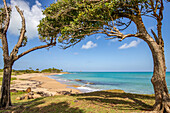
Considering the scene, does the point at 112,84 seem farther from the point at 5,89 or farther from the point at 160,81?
the point at 5,89

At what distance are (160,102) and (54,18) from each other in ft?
28.8

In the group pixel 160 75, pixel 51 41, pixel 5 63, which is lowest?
pixel 160 75

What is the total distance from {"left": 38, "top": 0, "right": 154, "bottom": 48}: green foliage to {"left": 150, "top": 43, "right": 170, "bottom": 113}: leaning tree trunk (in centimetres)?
289

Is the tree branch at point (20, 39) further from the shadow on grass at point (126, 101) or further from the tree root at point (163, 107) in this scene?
the tree root at point (163, 107)

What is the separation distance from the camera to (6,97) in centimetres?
720

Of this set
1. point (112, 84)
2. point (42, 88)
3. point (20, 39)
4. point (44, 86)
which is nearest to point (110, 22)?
point (20, 39)

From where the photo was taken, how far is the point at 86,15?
22.5 ft

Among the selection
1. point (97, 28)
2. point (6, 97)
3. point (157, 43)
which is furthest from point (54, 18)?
point (157, 43)

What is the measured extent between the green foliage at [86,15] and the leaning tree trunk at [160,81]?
9.47 ft

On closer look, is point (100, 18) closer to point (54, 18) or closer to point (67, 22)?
point (67, 22)

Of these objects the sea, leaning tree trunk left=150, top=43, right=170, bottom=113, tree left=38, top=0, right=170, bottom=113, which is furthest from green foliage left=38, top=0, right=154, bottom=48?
the sea

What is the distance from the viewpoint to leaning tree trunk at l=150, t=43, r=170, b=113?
5441 millimetres

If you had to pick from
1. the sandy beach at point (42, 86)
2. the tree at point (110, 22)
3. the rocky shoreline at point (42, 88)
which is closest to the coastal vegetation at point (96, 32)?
the tree at point (110, 22)

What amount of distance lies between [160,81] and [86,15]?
19.0 feet
